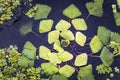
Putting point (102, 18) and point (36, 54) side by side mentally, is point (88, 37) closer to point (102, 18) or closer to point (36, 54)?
point (102, 18)

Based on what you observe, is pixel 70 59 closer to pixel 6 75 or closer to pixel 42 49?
pixel 42 49

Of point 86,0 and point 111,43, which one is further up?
point 86,0

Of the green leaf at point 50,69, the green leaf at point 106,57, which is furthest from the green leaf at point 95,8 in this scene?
the green leaf at point 50,69

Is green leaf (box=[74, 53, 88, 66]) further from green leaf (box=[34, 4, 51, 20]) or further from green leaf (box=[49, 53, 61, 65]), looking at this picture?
green leaf (box=[34, 4, 51, 20])

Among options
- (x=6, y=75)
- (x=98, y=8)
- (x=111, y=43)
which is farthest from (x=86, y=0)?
(x=6, y=75)

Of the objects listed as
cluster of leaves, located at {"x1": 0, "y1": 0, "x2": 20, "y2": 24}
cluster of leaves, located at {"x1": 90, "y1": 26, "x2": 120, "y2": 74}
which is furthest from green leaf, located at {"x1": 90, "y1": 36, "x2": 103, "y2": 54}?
cluster of leaves, located at {"x1": 0, "y1": 0, "x2": 20, "y2": 24}

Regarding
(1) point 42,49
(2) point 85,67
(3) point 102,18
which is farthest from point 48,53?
(3) point 102,18

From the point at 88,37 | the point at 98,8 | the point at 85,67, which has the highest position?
the point at 98,8

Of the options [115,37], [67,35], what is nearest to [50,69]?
[67,35]
